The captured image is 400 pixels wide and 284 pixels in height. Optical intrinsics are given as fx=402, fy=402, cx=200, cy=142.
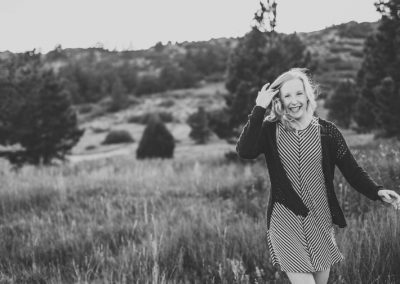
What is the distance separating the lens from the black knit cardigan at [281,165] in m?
2.15

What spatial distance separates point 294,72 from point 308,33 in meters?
84.4

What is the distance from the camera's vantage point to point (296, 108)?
7.43 ft

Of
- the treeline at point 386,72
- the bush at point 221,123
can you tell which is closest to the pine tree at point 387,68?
the treeline at point 386,72

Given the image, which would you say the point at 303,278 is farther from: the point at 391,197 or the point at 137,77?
the point at 137,77

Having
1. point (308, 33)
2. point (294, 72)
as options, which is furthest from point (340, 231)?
point (308, 33)

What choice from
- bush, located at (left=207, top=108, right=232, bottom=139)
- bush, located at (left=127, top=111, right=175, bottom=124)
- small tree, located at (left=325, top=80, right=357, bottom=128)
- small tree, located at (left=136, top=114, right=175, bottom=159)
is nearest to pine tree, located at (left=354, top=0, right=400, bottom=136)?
bush, located at (left=207, top=108, right=232, bottom=139)

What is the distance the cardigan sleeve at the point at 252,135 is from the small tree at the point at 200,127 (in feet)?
78.5

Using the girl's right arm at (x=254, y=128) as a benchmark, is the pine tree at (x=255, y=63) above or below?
above

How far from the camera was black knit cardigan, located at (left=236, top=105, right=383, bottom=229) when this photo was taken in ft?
A: 7.07

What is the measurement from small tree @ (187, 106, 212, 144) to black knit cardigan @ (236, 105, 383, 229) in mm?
23824

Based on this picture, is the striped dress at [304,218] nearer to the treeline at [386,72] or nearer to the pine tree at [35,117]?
the treeline at [386,72]

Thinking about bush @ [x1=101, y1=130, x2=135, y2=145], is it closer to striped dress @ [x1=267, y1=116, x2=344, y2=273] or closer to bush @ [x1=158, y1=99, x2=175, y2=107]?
bush @ [x1=158, y1=99, x2=175, y2=107]

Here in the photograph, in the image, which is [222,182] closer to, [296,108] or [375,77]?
[296,108]

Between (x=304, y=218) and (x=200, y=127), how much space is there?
24.4 meters
